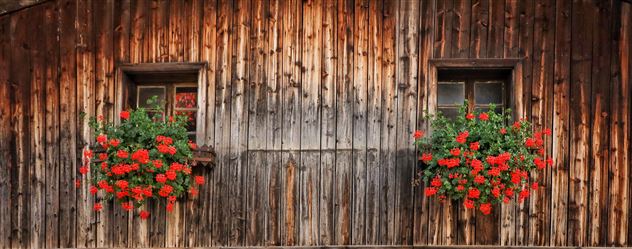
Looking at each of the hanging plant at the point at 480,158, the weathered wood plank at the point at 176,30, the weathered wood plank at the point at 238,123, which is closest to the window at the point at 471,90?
the hanging plant at the point at 480,158

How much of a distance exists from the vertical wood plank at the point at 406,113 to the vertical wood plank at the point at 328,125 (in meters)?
0.62

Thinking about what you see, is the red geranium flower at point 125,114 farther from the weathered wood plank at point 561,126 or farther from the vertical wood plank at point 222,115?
the weathered wood plank at point 561,126

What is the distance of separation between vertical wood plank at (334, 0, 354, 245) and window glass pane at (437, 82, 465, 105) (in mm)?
921

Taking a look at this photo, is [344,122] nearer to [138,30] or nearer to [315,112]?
[315,112]

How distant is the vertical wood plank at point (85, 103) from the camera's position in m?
6.44

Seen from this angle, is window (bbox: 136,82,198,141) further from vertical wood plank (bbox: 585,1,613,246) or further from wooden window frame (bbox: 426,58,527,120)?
vertical wood plank (bbox: 585,1,613,246)

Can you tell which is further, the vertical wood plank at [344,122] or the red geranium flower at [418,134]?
the vertical wood plank at [344,122]

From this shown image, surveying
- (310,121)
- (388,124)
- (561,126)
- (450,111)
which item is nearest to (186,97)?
(310,121)

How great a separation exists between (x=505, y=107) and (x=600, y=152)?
0.96 m

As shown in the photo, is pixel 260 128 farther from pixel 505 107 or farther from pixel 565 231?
pixel 565 231

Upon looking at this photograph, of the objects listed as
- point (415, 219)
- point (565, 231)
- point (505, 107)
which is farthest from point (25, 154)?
point (565, 231)

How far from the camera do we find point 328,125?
20.6 feet

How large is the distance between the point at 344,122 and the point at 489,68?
1.50m

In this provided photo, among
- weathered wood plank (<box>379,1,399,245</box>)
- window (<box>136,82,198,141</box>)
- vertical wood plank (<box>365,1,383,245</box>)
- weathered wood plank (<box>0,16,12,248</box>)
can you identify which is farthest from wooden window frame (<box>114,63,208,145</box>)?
weathered wood plank (<box>379,1,399,245</box>)
